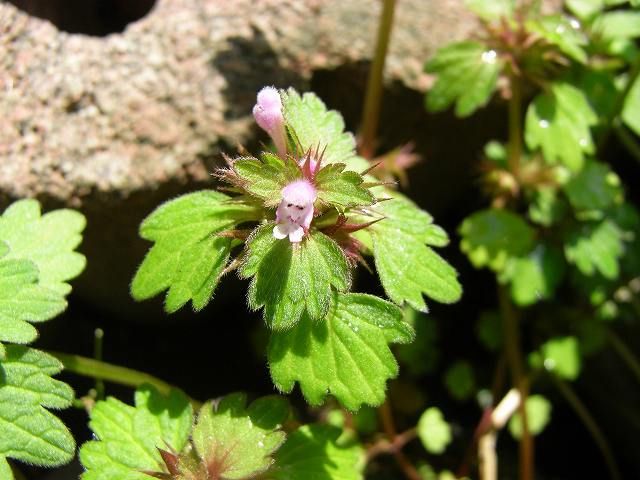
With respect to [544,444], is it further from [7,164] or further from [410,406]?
[7,164]

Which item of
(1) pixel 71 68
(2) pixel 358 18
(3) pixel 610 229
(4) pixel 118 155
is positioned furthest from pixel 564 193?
(1) pixel 71 68

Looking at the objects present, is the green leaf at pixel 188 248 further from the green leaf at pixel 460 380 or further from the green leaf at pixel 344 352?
the green leaf at pixel 460 380

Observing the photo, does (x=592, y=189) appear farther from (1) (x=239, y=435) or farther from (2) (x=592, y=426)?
(1) (x=239, y=435)

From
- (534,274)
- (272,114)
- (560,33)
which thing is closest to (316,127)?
(272,114)

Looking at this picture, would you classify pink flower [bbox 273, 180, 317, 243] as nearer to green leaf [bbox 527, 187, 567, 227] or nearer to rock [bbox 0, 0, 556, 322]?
rock [bbox 0, 0, 556, 322]

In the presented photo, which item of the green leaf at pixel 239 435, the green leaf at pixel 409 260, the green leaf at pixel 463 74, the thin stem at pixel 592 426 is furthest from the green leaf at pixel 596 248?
the green leaf at pixel 239 435

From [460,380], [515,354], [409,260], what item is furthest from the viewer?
[460,380]

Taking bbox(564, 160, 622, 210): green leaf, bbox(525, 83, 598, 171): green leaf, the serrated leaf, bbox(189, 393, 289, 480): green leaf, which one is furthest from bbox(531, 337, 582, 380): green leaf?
the serrated leaf
